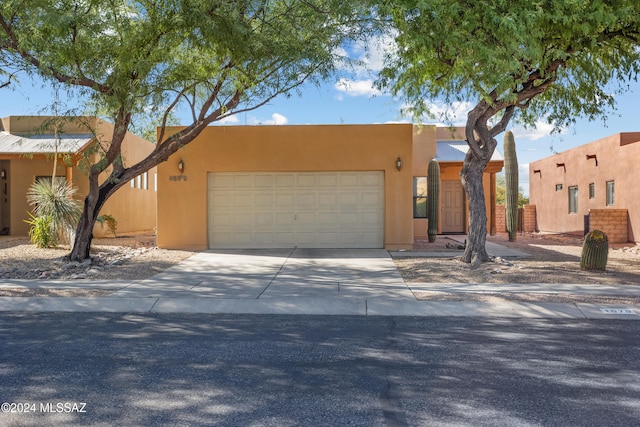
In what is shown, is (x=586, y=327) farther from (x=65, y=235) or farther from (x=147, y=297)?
(x=65, y=235)

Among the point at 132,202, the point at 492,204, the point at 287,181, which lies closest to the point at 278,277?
the point at 287,181

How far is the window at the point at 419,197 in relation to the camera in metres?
20.8

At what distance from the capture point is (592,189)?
74.4 ft

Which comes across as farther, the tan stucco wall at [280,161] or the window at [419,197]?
the window at [419,197]

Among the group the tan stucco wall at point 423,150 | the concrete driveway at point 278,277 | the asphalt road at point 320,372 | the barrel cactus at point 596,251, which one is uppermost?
the tan stucco wall at point 423,150

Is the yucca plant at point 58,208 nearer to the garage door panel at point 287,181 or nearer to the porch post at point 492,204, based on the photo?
the garage door panel at point 287,181

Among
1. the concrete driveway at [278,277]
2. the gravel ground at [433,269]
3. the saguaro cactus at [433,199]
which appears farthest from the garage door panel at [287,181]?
the saguaro cactus at [433,199]

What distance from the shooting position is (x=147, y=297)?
9.04 meters

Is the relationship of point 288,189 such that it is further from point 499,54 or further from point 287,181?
point 499,54

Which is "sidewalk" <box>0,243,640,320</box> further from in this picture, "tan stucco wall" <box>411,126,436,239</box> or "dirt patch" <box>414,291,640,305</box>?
"tan stucco wall" <box>411,126,436,239</box>

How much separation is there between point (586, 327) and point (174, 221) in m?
12.1

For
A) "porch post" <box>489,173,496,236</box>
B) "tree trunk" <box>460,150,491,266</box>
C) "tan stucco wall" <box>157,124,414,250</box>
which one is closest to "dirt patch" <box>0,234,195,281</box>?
"tan stucco wall" <box>157,124,414,250</box>

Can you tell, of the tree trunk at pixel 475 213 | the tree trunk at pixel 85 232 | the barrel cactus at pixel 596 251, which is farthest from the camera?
the tree trunk at pixel 85 232

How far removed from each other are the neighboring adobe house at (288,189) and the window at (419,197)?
179 inches
